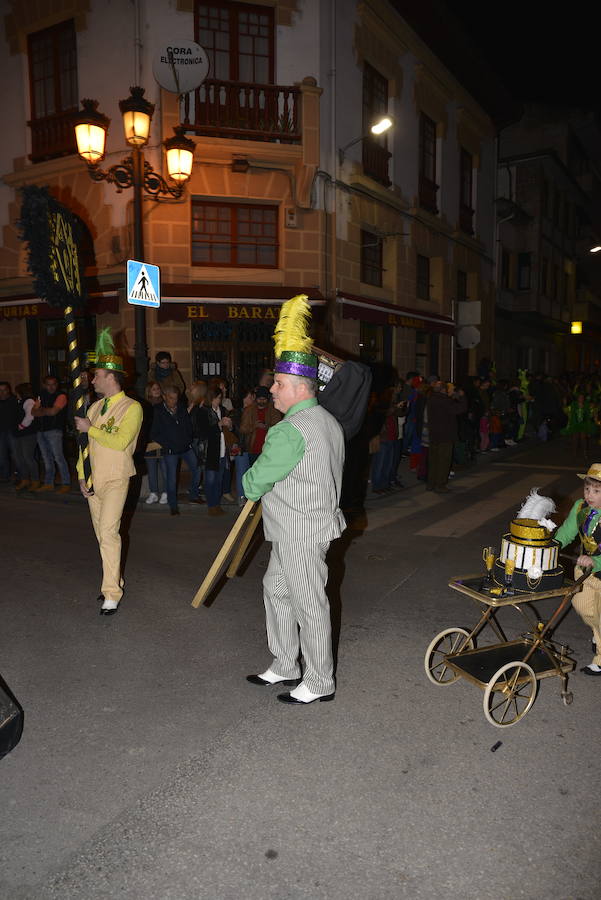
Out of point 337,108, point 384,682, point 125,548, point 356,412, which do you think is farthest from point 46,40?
point 384,682

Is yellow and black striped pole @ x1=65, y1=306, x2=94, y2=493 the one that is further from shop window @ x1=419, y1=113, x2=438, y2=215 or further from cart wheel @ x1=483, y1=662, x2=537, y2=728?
shop window @ x1=419, y1=113, x2=438, y2=215

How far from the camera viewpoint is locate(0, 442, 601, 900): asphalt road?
2609 millimetres

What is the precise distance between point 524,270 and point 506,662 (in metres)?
29.5

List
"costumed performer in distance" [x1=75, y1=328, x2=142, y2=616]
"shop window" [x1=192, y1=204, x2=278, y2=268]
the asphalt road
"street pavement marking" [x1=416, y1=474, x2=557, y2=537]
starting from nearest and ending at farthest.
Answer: the asphalt road
"costumed performer in distance" [x1=75, y1=328, x2=142, y2=616]
"street pavement marking" [x1=416, y1=474, x2=557, y2=537]
"shop window" [x1=192, y1=204, x2=278, y2=268]

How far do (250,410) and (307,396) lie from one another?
5.79 metres

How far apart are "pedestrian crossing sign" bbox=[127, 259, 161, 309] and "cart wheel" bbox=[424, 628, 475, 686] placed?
7246 mm

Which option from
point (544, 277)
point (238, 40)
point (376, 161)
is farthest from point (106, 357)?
point (544, 277)

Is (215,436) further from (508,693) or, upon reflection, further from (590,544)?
(508,693)

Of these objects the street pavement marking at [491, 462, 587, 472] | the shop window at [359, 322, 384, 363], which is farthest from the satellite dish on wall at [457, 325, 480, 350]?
the street pavement marking at [491, 462, 587, 472]

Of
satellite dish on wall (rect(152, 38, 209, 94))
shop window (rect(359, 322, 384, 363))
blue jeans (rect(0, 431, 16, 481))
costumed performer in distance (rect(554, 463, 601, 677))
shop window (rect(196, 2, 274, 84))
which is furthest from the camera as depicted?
shop window (rect(359, 322, 384, 363))

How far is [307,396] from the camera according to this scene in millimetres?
3895

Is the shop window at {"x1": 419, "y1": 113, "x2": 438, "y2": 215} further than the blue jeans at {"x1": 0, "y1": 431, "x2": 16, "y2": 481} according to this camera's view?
Yes

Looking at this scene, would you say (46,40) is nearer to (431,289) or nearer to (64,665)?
(431,289)

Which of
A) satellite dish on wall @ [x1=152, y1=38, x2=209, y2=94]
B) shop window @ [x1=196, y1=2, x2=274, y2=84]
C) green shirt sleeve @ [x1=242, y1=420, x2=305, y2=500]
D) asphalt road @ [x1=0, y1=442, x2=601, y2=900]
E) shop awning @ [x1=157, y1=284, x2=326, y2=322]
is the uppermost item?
shop window @ [x1=196, y1=2, x2=274, y2=84]
